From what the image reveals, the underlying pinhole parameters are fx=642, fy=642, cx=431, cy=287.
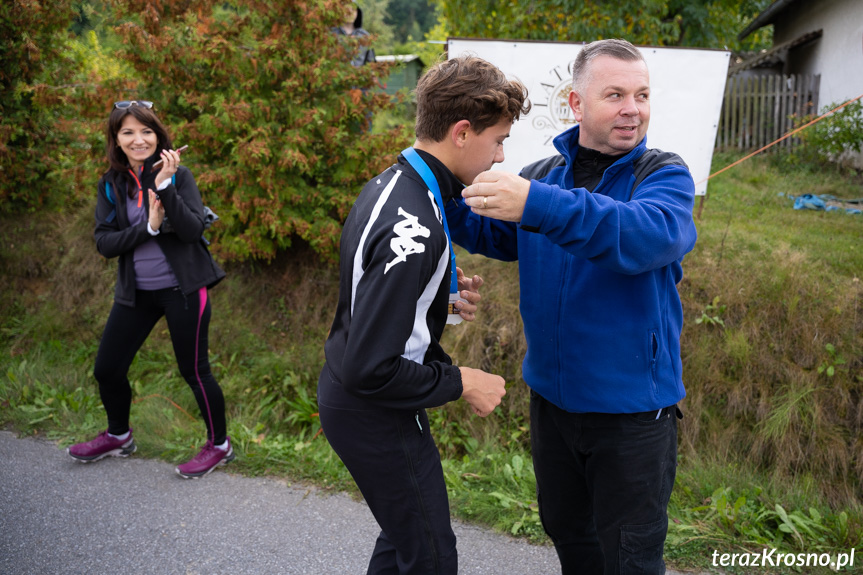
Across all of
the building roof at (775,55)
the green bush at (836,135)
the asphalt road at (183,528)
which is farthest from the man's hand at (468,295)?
the building roof at (775,55)

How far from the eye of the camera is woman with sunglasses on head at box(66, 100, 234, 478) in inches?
147

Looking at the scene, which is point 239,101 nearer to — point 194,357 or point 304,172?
point 304,172

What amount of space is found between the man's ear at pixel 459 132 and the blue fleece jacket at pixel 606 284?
1.09 feet

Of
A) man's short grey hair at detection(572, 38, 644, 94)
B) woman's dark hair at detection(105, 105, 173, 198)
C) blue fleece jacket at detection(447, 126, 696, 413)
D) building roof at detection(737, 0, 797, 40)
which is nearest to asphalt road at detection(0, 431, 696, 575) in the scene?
blue fleece jacket at detection(447, 126, 696, 413)

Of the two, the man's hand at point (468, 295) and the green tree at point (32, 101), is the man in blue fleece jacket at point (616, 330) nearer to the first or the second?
the man's hand at point (468, 295)

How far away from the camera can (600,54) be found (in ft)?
7.24

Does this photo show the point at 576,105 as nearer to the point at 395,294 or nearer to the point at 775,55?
the point at 395,294

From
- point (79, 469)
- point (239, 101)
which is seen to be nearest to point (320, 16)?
point (239, 101)

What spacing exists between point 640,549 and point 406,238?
131cm

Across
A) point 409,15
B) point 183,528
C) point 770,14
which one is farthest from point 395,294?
point 409,15

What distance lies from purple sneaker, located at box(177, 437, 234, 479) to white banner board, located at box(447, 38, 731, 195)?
11.4ft

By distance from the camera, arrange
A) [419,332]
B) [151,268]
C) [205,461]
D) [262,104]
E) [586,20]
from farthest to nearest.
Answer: [586,20]
[262,104]
[205,461]
[151,268]
[419,332]

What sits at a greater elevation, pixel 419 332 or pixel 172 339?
pixel 419 332

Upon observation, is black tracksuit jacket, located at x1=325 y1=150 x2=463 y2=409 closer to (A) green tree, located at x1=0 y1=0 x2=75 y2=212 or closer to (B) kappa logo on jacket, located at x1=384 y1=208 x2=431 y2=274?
(B) kappa logo on jacket, located at x1=384 y1=208 x2=431 y2=274
